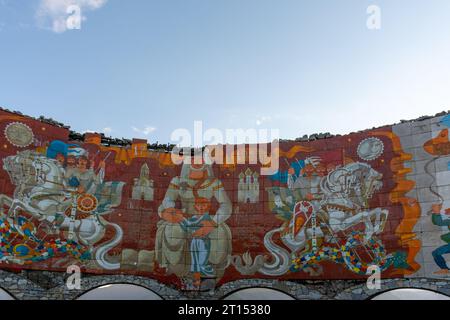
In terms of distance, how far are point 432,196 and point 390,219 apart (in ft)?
8.04

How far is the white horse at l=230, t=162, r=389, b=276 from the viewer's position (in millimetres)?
28031

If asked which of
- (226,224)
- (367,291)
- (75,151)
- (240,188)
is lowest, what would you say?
(367,291)

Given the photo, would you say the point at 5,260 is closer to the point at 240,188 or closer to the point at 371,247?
the point at 240,188

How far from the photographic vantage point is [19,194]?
26719 mm

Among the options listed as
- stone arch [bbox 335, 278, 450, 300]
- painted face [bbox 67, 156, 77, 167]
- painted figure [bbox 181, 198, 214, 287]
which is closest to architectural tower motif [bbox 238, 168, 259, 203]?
painted figure [bbox 181, 198, 214, 287]

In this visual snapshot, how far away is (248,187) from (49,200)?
11401 mm

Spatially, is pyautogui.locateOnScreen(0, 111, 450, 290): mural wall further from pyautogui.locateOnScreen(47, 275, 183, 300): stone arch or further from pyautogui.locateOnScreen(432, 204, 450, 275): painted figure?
pyautogui.locateOnScreen(47, 275, 183, 300): stone arch

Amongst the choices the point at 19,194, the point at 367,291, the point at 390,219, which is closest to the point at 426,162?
the point at 390,219

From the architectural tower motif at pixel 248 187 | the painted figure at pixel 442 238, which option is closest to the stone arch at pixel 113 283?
the architectural tower motif at pixel 248 187

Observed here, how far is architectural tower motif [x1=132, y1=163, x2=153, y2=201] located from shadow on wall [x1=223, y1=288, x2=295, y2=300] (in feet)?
24.3

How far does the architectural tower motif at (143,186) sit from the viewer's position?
29645mm

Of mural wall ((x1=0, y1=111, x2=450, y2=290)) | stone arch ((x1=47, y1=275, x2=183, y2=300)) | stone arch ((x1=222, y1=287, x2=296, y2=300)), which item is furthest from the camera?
stone arch ((x1=222, y1=287, x2=296, y2=300))

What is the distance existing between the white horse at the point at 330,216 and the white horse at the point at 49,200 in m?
7.55

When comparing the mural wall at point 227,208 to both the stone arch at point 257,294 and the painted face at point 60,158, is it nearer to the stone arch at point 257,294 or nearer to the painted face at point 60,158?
the painted face at point 60,158
